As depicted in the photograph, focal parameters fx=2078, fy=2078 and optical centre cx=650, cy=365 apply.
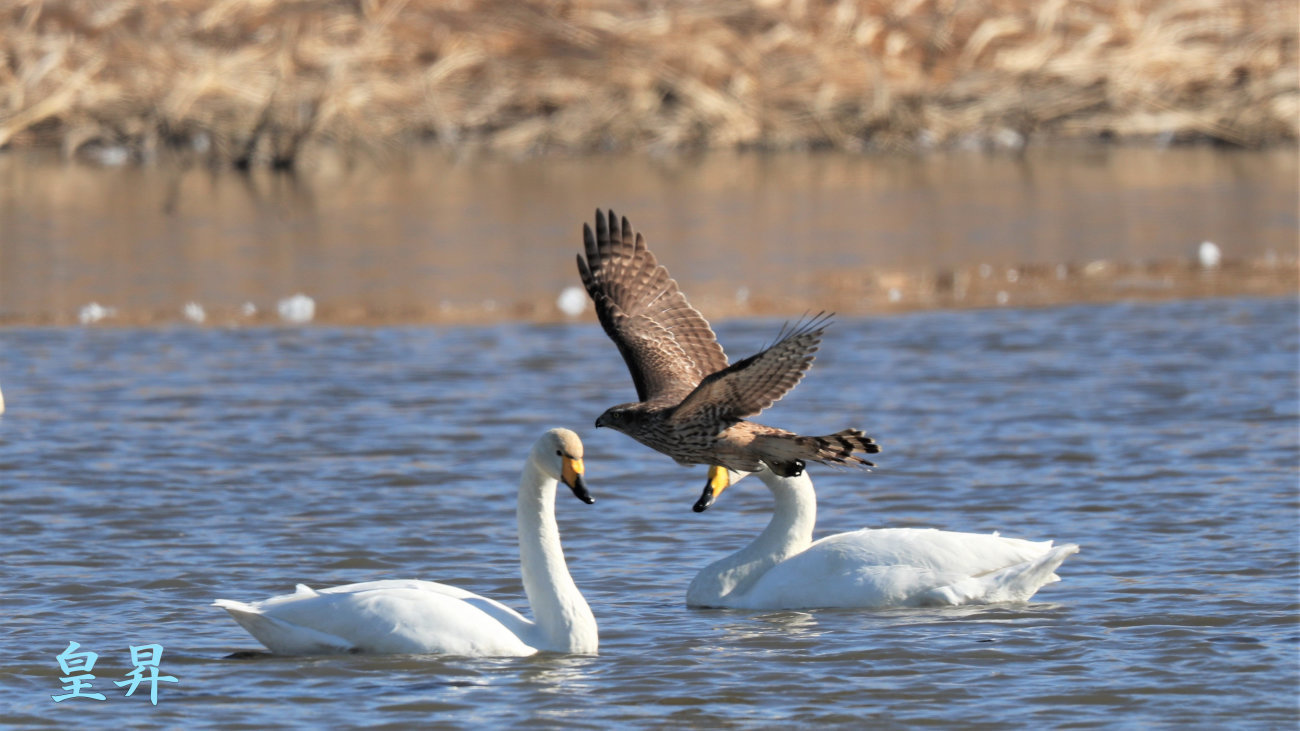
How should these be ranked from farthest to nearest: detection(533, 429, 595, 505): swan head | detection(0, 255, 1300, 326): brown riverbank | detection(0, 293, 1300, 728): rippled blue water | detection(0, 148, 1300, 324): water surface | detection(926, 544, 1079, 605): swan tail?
1. detection(0, 148, 1300, 324): water surface
2. detection(0, 255, 1300, 326): brown riverbank
3. detection(926, 544, 1079, 605): swan tail
4. detection(533, 429, 595, 505): swan head
5. detection(0, 293, 1300, 728): rippled blue water

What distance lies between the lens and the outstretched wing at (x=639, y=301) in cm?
846

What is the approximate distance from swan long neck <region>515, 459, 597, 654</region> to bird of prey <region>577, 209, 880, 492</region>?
565mm

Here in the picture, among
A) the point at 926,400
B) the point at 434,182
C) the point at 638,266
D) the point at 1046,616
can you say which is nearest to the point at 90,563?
the point at 638,266

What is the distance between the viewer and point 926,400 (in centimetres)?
1187

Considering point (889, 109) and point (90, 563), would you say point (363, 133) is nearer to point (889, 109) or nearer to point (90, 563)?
point (889, 109)

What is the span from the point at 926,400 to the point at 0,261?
28.1 ft

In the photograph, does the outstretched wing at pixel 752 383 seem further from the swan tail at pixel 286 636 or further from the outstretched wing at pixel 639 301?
the swan tail at pixel 286 636

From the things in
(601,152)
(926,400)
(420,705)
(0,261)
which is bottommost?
(420,705)

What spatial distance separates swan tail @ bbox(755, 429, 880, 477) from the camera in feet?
22.9

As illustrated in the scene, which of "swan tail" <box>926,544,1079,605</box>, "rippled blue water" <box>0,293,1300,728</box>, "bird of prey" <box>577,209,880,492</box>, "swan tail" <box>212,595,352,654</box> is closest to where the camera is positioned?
"rippled blue water" <box>0,293,1300,728</box>

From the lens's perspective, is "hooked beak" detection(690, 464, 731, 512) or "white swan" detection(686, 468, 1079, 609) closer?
"white swan" detection(686, 468, 1079, 609)

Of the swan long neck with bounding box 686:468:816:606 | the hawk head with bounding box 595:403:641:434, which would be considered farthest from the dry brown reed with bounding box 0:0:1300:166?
the hawk head with bounding box 595:403:641:434

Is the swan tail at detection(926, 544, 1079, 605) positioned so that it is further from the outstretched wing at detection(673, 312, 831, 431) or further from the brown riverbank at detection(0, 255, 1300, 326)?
the brown riverbank at detection(0, 255, 1300, 326)

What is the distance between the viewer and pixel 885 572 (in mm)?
7660
